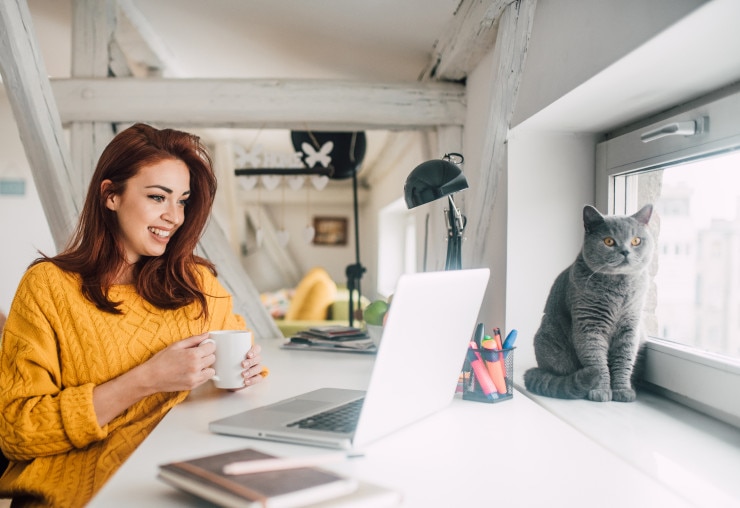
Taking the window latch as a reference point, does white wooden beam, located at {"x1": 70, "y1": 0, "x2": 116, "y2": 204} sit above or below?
above

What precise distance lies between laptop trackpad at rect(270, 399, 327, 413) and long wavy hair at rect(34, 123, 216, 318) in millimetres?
416

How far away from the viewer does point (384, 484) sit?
71 cm

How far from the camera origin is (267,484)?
0.59m

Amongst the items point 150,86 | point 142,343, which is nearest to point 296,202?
point 150,86

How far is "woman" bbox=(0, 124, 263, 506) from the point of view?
3.30ft

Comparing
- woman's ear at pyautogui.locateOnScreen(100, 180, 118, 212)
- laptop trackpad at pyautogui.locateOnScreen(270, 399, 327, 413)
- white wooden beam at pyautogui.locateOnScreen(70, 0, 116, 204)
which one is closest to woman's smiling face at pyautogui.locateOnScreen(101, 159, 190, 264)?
woman's ear at pyautogui.locateOnScreen(100, 180, 118, 212)

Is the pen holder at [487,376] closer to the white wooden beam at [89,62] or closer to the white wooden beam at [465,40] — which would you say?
the white wooden beam at [465,40]

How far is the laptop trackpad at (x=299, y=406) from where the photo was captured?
98 centimetres

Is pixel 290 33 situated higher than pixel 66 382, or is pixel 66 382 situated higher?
pixel 290 33

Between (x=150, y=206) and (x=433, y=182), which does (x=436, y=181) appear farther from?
(x=150, y=206)

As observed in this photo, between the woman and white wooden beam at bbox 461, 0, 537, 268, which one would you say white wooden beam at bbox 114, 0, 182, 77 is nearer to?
the woman

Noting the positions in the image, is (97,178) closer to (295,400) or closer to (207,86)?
(295,400)

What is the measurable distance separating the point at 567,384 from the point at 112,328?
36.1 inches

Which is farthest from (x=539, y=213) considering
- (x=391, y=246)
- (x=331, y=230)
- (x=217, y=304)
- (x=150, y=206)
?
(x=331, y=230)
